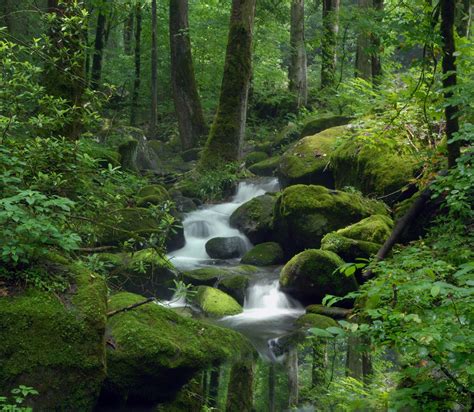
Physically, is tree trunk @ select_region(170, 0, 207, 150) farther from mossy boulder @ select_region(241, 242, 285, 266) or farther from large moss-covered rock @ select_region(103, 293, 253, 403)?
large moss-covered rock @ select_region(103, 293, 253, 403)

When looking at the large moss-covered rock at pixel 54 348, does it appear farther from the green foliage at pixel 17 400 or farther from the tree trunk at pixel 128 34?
the tree trunk at pixel 128 34

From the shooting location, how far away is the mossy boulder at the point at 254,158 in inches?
698

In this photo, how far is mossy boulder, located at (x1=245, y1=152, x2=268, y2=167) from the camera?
58.1 feet

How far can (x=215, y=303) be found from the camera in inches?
332

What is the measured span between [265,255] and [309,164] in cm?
286

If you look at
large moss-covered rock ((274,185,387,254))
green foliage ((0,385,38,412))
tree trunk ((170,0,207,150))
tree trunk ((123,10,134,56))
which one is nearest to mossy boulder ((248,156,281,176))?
tree trunk ((170,0,207,150))

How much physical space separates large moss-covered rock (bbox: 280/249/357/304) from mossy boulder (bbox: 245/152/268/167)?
925cm

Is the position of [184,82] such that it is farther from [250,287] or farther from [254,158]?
[250,287]

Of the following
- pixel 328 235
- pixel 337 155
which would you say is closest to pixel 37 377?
pixel 328 235

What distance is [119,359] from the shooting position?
448 centimetres

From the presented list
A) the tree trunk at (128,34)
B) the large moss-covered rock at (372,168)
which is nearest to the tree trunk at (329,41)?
the large moss-covered rock at (372,168)

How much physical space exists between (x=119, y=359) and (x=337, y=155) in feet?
26.0

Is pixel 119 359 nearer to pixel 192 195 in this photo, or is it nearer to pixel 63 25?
pixel 63 25

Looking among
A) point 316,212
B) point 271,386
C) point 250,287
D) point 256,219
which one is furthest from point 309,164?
point 271,386
